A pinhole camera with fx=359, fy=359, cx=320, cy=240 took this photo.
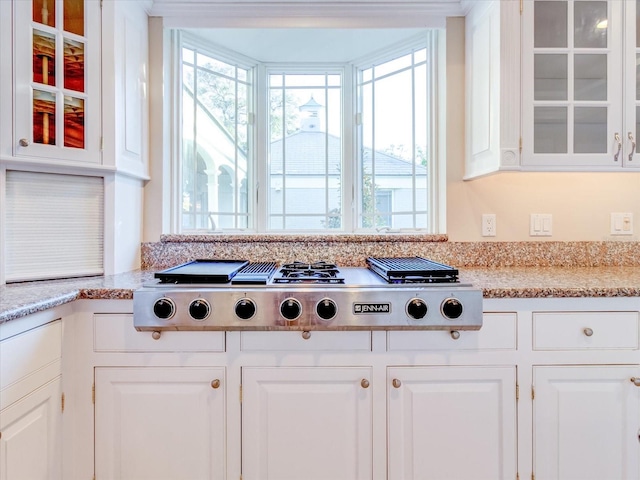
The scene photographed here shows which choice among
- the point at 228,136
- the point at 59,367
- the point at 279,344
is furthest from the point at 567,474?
the point at 228,136

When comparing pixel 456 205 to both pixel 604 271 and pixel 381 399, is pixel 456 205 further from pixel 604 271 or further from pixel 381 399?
pixel 381 399

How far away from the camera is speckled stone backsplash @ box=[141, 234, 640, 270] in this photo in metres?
1.79

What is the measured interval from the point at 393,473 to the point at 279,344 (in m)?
0.58

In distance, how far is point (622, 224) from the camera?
1810 millimetres

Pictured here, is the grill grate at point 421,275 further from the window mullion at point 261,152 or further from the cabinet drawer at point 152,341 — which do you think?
the window mullion at point 261,152

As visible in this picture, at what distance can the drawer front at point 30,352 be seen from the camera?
0.96 m

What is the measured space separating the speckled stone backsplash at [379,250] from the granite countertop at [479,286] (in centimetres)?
28

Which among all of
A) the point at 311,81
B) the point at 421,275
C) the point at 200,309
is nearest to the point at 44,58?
the point at 200,309

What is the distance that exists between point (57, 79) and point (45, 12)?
0.25 meters

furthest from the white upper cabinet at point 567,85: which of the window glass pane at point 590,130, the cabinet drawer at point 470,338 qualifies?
the cabinet drawer at point 470,338

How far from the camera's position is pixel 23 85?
130 centimetres

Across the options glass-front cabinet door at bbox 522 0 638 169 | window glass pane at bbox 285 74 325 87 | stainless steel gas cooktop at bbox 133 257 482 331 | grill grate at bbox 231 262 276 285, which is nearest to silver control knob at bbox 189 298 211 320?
stainless steel gas cooktop at bbox 133 257 482 331

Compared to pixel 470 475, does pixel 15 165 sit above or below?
above

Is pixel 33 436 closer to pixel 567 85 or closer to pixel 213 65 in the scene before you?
pixel 213 65
